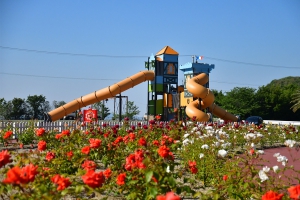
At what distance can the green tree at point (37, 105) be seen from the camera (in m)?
50.9

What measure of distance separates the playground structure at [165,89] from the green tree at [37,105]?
77.5ft

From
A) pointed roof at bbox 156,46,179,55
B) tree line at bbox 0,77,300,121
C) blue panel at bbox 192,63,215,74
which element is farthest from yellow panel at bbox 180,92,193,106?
tree line at bbox 0,77,300,121

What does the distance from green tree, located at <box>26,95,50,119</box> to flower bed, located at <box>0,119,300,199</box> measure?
139 ft

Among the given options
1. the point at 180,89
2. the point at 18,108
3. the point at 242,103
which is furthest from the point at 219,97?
the point at 18,108

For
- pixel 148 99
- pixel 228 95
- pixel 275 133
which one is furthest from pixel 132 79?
pixel 228 95

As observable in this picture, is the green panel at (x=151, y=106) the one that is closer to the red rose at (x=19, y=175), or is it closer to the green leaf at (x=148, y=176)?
the green leaf at (x=148, y=176)

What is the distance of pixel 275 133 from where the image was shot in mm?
15969

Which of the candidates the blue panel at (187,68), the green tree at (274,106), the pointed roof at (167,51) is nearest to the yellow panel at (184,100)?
the blue panel at (187,68)

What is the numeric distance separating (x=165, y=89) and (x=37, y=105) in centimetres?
2523

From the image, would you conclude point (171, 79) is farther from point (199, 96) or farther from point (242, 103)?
point (242, 103)

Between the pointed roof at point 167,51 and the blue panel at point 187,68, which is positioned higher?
the pointed roof at point 167,51

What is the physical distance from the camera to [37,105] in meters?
51.4

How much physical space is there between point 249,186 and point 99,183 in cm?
242

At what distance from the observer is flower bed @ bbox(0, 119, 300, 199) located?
295 centimetres
